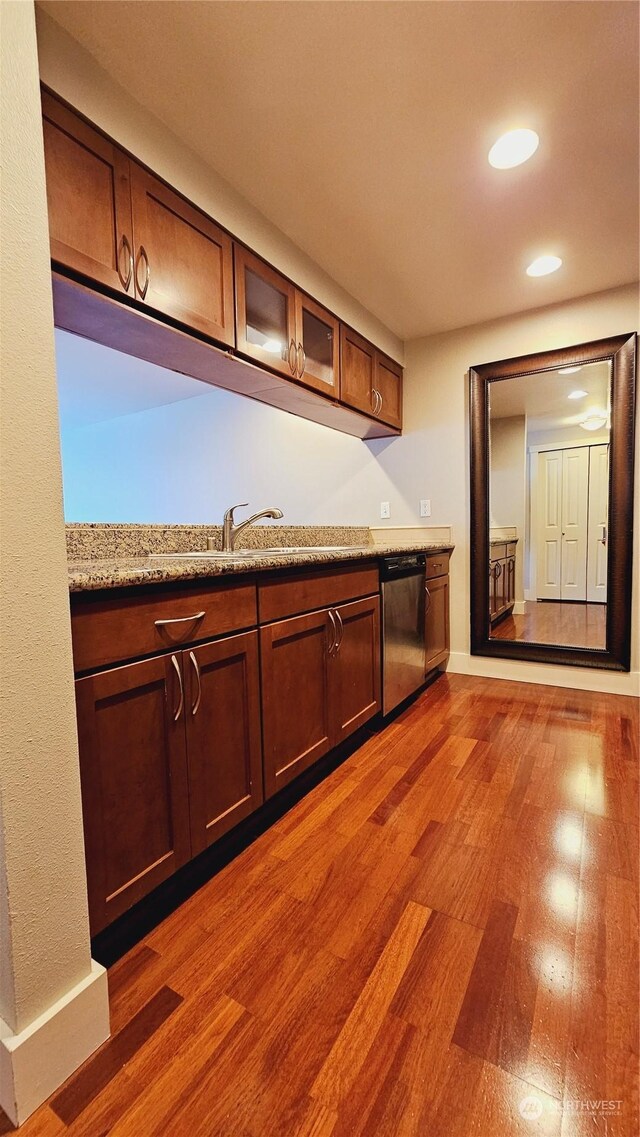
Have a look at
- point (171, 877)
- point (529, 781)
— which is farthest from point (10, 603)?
point (529, 781)

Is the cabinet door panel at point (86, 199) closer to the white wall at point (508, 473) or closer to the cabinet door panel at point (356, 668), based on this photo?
the cabinet door panel at point (356, 668)

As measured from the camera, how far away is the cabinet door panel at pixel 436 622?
2648mm

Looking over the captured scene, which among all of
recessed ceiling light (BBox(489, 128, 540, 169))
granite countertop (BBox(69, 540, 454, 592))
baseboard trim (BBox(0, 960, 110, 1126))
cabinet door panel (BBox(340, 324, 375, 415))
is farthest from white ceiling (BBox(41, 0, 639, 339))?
baseboard trim (BBox(0, 960, 110, 1126))

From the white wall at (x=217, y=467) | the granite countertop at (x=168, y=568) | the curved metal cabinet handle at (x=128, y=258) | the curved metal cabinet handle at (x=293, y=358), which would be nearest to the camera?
the granite countertop at (x=168, y=568)

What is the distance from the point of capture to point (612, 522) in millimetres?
2609

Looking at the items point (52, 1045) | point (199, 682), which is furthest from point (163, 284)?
point (52, 1045)

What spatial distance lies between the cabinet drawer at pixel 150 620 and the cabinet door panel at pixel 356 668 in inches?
23.4

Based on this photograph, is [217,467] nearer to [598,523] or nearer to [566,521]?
[566,521]

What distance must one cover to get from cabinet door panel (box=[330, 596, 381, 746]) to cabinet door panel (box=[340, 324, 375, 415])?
3.90 feet

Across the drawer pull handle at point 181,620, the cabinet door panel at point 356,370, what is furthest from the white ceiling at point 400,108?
the drawer pull handle at point 181,620

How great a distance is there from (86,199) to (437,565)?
230cm

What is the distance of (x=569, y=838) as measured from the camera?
139 centimetres

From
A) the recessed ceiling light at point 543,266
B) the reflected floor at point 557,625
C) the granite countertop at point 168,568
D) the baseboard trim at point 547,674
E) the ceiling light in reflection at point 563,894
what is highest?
the recessed ceiling light at point 543,266

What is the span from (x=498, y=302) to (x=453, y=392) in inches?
21.7
